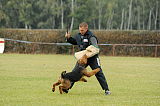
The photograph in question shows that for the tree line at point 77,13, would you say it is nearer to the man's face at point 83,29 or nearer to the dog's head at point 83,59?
the man's face at point 83,29

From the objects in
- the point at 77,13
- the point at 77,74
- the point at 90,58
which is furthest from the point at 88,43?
the point at 77,13

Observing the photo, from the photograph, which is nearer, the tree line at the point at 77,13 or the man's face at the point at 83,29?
the man's face at the point at 83,29

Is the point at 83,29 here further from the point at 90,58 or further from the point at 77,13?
the point at 77,13

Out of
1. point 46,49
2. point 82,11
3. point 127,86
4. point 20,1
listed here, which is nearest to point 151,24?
point 82,11

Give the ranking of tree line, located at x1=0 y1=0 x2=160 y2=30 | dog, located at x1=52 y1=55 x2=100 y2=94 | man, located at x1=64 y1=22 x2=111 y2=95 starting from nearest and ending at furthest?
dog, located at x1=52 y1=55 x2=100 y2=94
man, located at x1=64 y1=22 x2=111 y2=95
tree line, located at x1=0 y1=0 x2=160 y2=30

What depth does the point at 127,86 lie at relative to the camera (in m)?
12.8

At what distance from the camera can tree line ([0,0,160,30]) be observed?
7431cm

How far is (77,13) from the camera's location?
242 feet

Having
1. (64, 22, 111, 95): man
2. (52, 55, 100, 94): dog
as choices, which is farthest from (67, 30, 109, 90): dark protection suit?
(52, 55, 100, 94): dog

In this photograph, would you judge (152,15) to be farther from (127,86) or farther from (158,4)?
(127,86)

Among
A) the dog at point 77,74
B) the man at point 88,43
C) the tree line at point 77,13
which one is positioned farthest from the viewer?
the tree line at point 77,13

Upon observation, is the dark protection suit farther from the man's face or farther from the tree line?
the tree line

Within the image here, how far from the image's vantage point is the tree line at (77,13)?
74312mm

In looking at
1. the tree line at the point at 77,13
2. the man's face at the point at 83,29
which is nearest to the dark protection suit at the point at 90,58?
the man's face at the point at 83,29
